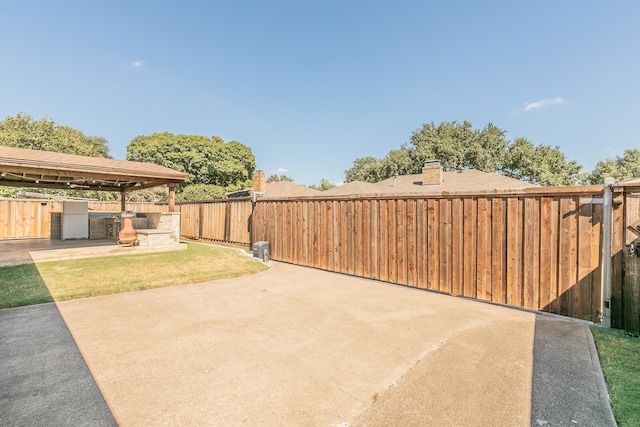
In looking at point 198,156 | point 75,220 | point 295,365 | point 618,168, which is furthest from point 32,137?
point 618,168

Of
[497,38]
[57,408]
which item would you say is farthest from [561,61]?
[57,408]

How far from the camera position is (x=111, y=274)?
257 inches

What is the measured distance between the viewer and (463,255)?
5512mm

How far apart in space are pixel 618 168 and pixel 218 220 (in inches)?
2321

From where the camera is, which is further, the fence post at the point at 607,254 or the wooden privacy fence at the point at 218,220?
the wooden privacy fence at the point at 218,220

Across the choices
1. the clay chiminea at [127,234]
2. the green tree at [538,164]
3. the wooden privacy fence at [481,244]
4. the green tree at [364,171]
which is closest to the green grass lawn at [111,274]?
the clay chiminea at [127,234]

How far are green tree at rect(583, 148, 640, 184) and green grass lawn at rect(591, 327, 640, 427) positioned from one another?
1727 inches

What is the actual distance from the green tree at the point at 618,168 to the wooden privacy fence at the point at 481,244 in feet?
141

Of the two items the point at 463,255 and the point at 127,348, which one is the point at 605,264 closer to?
the point at 463,255

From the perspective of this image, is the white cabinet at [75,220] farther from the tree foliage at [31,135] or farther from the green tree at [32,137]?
the tree foliage at [31,135]

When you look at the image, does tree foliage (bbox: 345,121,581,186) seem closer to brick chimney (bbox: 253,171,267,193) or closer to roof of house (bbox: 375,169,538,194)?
roof of house (bbox: 375,169,538,194)

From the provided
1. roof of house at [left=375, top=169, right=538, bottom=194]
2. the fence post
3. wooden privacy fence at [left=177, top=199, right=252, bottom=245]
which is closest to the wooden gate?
the fence post

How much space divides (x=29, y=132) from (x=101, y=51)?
10.8 meters

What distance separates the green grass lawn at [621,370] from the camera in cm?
220
